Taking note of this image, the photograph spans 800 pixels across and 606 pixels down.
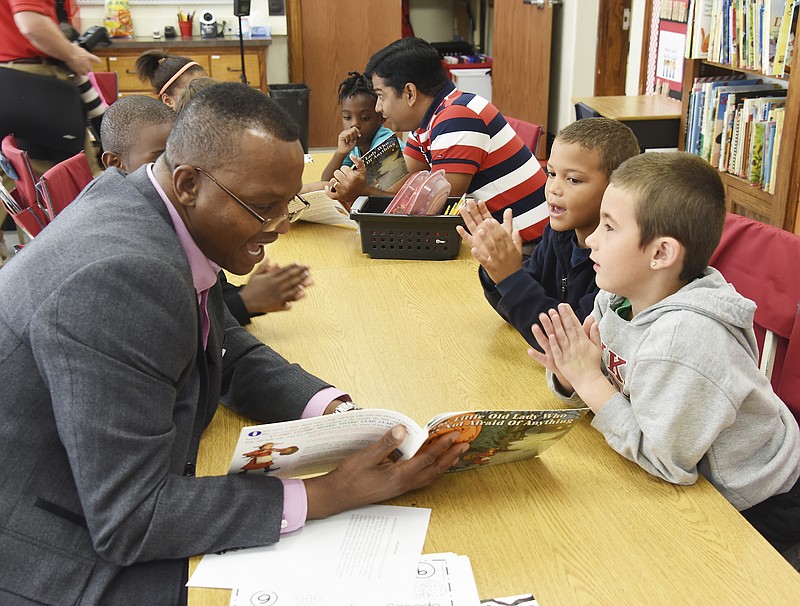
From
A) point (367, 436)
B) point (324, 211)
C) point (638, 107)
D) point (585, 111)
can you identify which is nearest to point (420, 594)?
point (367, 436)

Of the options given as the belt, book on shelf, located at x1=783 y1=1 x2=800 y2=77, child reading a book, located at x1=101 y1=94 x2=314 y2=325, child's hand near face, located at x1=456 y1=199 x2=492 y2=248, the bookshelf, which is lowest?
the bookshelf

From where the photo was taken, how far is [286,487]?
3.49 feet

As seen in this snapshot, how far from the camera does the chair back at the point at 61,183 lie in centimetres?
232

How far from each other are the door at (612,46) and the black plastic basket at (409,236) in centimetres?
360

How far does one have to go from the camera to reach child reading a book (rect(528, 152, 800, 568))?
113 centimetres

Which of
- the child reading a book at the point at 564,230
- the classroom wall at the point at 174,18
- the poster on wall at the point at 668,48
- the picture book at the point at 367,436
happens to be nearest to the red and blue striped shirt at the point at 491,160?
the child reading a book at the point at 564,230

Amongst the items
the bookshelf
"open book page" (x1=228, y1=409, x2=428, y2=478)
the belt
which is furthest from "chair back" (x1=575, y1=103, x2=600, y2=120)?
"open book page" (x1=228, y1=409, x2=428, y2=478)

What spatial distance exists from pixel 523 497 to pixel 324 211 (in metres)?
1.52

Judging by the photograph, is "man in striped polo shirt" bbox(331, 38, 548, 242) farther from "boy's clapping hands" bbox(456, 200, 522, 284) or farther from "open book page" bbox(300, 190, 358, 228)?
"boy's clapping hands" bbox(456, 200, 522, 284)

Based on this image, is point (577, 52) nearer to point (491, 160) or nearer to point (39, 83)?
point (491, 160)

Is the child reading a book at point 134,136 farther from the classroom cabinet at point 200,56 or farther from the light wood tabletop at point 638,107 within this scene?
the classroom cabinet at point 200,56

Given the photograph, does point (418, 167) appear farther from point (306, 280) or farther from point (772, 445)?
point (772, 445)

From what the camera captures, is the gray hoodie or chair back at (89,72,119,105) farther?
chair back at (89,72,119,105)

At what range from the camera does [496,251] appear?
5.26ft
